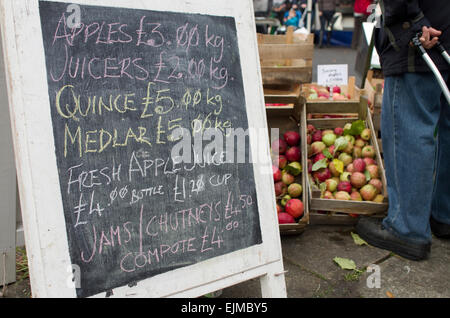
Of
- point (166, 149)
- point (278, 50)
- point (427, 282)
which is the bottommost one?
point (427, 282)

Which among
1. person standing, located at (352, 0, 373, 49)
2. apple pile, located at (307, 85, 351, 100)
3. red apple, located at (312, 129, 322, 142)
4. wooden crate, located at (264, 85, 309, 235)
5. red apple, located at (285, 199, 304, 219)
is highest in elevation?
person standing, located at (352, 0, 373, 49)

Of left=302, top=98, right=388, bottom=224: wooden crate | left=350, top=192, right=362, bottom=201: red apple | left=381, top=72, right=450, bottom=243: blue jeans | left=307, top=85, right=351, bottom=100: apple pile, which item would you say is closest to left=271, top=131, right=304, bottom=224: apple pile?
left=302, top=98, right=388, bottom=224: wooden crate

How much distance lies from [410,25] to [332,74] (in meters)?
1.86

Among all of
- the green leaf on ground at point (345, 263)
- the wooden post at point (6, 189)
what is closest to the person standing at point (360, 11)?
the green leaf on ground at point (345, 263)

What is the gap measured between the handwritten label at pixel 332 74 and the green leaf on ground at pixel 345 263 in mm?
2121

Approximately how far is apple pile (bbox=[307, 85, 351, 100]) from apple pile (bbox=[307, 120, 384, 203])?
70 centimetres

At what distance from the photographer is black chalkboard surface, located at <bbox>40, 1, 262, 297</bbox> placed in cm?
152

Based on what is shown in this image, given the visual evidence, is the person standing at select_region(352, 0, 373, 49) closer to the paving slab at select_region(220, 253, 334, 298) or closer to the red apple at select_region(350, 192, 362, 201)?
the red apple at select_region(350, 192, 362, 201)

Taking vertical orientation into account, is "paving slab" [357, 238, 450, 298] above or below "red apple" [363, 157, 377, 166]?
below

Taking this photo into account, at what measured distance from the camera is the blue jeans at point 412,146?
2.42m
